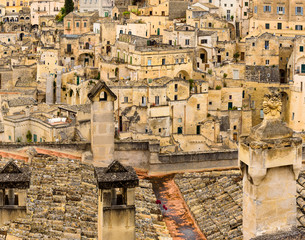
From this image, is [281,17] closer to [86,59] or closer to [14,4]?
[86,59]

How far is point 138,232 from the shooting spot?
17.3 metres

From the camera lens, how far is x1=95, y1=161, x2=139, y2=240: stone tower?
1363 cm

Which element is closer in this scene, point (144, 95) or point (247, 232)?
point (247, 232)

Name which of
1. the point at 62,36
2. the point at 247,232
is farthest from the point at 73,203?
the point at 62,36

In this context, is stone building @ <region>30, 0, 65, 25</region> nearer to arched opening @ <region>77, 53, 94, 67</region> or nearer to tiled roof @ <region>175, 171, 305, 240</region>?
Answer: arched opening @ <region>77, 53, 94, 67</region>

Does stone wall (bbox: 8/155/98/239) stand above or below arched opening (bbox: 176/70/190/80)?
above

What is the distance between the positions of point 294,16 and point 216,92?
57.2 ft

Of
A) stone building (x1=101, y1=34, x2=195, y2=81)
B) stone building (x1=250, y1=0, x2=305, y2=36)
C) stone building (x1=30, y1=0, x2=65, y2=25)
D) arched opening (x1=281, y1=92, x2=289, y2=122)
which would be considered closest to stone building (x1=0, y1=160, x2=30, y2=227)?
stone building (x1=101, y1=34, x2=195, y2=81)

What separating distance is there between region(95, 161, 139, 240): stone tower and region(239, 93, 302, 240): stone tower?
218cm

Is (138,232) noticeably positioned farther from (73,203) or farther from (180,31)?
(180,31)

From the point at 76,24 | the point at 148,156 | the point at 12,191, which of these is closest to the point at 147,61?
the point at 76,24

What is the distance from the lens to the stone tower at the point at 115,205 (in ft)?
44.7

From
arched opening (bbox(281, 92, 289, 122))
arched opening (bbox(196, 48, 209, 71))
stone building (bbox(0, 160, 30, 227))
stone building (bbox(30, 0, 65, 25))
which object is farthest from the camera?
stone building (bbox(30, 0, 65, 25))

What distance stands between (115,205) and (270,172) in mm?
2965
